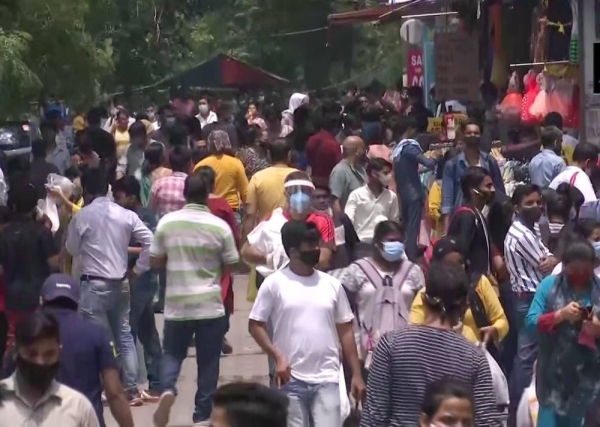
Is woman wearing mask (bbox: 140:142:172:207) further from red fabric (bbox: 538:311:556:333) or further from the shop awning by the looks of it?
the shop awning

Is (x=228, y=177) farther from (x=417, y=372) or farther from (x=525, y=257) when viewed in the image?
(x=417, y=372)

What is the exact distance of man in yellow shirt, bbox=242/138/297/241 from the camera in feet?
37.3

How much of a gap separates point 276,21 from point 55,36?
131 ft

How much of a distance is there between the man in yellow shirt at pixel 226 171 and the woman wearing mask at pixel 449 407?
800 centimetres

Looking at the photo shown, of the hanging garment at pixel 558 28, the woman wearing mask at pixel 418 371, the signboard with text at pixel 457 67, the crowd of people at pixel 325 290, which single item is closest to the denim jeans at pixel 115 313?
the crowd of people at pixel 325 290

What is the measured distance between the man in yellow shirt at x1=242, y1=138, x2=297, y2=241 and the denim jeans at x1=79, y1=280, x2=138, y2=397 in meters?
1.27

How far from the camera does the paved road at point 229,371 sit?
1066cm

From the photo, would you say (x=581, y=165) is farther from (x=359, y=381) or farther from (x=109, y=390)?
(x=109, y=390)

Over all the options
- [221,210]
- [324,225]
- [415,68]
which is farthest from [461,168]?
[415,68]

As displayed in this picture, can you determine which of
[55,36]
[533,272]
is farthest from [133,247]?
[55,36]

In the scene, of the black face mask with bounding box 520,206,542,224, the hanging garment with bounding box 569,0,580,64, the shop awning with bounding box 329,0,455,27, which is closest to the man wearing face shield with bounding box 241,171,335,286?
the black face mask with bounding box 520,206,542,224

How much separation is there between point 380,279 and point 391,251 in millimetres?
181

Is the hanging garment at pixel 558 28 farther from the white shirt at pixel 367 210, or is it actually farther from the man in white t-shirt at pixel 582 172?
the white shirt at pixel 367 210

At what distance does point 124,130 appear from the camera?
19.8m
